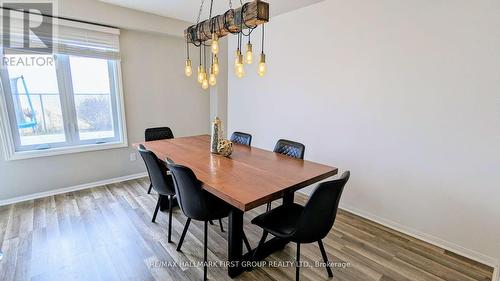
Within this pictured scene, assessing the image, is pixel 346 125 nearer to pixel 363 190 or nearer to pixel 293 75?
pixel 363 190

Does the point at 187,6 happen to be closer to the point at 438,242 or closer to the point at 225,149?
the point at 225,149

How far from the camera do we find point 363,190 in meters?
2.82

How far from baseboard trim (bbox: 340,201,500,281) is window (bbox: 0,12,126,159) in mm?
3721

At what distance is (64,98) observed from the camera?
3.22 metres

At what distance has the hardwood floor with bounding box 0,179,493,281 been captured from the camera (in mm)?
1884

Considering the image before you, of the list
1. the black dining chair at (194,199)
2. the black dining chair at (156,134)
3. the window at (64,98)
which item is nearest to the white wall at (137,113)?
the window at (64,98)

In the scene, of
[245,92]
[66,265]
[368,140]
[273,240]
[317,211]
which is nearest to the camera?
[317,211]

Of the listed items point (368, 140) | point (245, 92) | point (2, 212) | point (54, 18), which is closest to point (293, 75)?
point (245, 92)

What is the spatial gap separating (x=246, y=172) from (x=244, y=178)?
0.14 m

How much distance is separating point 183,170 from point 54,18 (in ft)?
9.71

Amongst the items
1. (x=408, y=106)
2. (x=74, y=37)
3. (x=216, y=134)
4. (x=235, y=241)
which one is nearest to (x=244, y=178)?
(x=235, y=241)

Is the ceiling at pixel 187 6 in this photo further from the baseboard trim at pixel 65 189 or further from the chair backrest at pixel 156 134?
the baseboard trim at pixel 65 189

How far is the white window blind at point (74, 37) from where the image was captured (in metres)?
2.74

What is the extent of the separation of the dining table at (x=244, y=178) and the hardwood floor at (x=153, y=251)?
206 mm
